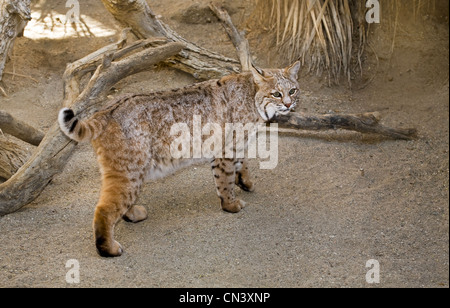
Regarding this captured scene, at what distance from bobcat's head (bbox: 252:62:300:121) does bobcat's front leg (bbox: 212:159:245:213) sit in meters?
0.62

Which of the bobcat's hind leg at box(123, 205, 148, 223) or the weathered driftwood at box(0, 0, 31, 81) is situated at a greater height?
the weathered driftwood at box(0, 0, 31, 81)

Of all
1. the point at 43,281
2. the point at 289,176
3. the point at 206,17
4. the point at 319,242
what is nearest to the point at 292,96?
the point at 289,176

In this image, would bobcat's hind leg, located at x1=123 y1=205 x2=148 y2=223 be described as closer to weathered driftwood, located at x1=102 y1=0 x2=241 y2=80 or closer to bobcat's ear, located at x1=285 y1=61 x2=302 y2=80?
bobcat's ear, located at x1=285 y1=61 x2=302 y2=80

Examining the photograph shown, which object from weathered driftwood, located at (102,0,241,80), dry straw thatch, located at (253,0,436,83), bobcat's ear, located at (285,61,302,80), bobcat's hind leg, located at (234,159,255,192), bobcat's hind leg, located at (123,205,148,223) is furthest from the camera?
dry straw thatch, located at (253,0,436,83)

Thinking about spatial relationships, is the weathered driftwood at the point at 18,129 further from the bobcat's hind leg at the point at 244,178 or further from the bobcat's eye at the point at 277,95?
the bobcat's eye at the point at 277,95

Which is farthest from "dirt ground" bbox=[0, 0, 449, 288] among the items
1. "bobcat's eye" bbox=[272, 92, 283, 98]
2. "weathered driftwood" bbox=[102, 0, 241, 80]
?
"bobcat's eye" bbox=[272, 92, 283, 98]

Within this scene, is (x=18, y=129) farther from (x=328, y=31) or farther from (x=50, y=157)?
(x=328, y=31)

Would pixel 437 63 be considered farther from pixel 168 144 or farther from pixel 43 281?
pixel 43 281

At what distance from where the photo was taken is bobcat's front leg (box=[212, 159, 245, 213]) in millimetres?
5203

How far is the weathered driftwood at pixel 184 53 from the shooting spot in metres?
6.90

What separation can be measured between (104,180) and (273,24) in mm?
4446

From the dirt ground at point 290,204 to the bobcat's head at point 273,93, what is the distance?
907 mm

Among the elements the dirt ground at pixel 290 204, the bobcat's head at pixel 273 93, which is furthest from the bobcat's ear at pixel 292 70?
the dirt ground at pixel 290 204

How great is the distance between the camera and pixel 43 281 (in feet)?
13.4
